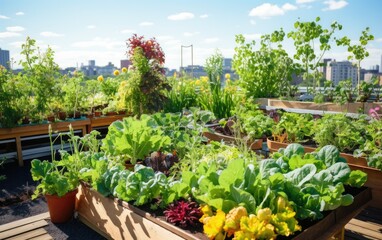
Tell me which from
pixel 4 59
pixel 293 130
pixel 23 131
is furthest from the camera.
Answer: pixel 4 59

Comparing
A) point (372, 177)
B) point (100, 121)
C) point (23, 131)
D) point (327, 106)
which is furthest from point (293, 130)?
point (23, 131)

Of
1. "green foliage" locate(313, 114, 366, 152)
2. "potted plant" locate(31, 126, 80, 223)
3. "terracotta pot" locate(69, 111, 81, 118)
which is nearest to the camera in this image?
"potted plant" locate(31, 126, 80, 223)

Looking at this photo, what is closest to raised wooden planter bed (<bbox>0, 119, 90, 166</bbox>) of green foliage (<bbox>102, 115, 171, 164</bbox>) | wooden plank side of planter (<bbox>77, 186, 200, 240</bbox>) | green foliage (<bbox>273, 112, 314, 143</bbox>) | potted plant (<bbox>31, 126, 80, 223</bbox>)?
green foliage (<bbox>102, 115, 171, 164</bbox>)

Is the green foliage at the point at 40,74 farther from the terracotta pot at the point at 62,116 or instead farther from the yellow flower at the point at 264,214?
the yellow flower at the point at 264,214

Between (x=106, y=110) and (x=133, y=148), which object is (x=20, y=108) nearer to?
(x=106, y=110)

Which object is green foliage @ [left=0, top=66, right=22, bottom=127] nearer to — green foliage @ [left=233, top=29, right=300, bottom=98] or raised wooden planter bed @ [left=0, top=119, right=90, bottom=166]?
A: raised wooden planter bed @ [left=0, top=119, right=90, bottom=166]

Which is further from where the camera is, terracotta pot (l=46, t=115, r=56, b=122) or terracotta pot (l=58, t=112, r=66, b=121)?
terracotta pot (l=58, t=112, r=66, b=121)

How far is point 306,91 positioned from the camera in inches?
235

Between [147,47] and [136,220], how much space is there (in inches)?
159

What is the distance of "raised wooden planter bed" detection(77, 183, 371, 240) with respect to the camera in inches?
64.9

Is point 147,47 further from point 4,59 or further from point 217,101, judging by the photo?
point 4,59

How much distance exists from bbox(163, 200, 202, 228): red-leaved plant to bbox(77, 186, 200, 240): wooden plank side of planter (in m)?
0.05

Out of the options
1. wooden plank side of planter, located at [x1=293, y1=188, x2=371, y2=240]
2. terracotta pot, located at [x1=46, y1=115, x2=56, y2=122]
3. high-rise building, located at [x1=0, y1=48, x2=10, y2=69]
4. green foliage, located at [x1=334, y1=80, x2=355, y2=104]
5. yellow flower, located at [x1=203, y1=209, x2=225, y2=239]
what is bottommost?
wooden plank side of planter, located at [x1=293, y1=188, x2=371, y2=240]

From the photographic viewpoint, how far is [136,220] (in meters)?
1.88
